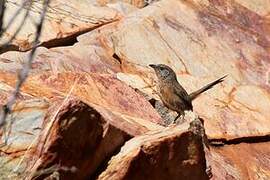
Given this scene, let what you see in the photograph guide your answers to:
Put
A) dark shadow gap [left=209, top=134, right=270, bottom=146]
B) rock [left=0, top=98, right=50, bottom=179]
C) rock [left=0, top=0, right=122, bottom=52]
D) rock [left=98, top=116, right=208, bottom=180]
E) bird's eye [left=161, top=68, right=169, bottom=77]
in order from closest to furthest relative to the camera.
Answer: rock [left=0, top=98, right=50, bottom=179]
rock [left=98, top=116, right=208, bottom=180]
bird's eye [left=161, top=68, right=169, bottom=77]
dark shadow gap [left=209, top=134, right=270, bottom=146]
rock [left=0, top=0, right=122, bottom=52]

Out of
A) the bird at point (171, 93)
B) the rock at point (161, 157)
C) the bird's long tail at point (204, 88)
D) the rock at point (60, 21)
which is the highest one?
the rock at point (161, 157)

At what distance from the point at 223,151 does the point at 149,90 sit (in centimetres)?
107

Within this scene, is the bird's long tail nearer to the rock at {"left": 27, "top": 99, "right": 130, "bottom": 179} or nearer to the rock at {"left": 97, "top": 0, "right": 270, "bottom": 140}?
the rock at {"left": 97, "top": 0, "right": 270, "bottom": 140}

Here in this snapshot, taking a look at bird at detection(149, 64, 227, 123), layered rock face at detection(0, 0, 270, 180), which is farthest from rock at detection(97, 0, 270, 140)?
bird at detection(149, 64, 227, 123)

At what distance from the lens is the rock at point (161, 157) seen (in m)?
5.69

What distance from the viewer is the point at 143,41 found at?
955 cm

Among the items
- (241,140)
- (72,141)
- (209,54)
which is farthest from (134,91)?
(72,141)

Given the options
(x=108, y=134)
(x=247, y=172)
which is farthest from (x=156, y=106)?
(x=108, y=134)

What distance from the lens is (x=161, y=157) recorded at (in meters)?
5.96

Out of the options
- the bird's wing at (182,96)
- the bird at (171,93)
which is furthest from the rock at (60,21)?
the bird's wing at (182,96)

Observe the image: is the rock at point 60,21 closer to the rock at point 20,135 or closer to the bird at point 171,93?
the bird at point 171,93

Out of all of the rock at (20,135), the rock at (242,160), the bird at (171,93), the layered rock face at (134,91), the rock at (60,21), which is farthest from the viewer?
the rock at (60,21)

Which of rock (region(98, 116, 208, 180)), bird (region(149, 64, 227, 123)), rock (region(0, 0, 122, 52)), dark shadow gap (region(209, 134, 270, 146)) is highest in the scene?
rock (region(98, 116, 208, 180))

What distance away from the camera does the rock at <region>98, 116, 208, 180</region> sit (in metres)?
5.69
